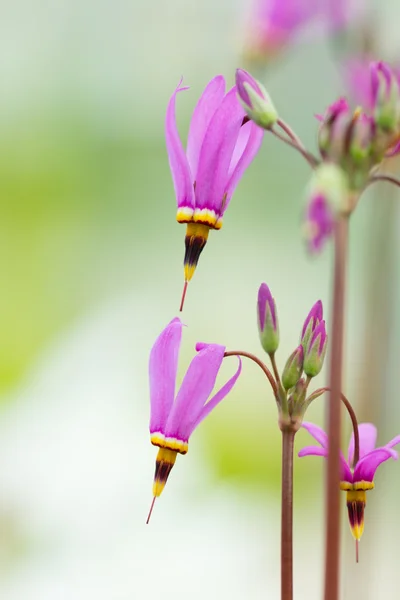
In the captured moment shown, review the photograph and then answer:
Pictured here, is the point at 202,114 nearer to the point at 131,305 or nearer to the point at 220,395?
the point at 220,395

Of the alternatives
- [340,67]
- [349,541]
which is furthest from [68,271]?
[349,541]

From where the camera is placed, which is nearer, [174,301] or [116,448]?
[116,448]

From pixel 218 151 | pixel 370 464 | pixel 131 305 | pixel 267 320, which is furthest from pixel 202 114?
pixel 131 305

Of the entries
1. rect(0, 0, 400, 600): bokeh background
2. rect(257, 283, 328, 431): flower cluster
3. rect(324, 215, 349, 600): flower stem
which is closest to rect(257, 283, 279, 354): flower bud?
rect(257, 283, 328, 431): flower cluster

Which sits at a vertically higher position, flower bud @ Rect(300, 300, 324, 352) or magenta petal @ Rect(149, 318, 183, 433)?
flower bud @ Rect(300, 300, 324, 352)

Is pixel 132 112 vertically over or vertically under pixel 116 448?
over

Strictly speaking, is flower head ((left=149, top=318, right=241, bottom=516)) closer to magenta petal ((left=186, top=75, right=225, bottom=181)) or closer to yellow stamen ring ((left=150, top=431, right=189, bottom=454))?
yellow stamen ring ((left=150, top=431, right=189, bottom=454))

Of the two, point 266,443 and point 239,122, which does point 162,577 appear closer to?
point 266,443
